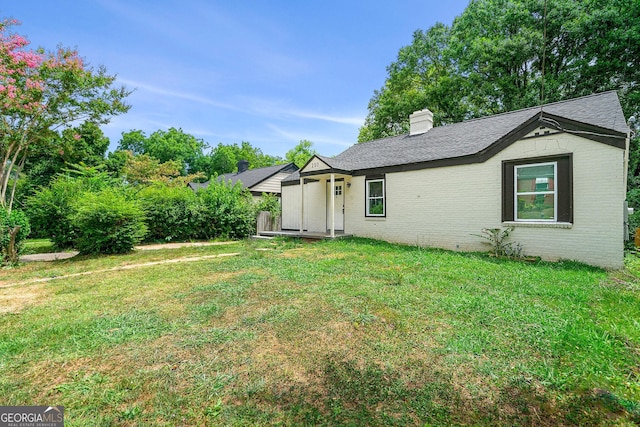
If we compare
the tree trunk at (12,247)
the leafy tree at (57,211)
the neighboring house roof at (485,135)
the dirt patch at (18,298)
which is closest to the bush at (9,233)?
the tree trunk at (12,247)

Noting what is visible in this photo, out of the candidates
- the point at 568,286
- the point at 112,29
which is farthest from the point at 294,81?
the point at 568,286

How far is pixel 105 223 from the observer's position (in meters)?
8.31

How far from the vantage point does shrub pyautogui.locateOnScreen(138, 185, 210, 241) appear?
11.2 metres

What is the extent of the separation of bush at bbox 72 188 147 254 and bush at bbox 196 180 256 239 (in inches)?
144

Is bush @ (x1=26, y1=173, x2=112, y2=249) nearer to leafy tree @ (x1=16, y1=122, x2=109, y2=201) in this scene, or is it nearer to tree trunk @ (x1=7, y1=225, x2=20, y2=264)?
tree trunk @ (x1=7, y1=225, x2=20, y2=264)

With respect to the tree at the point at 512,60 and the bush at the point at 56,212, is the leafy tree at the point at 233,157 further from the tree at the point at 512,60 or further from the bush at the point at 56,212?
the bush at the point at 56,212

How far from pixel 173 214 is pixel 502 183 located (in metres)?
11.5

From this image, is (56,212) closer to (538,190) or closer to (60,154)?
(60,154)

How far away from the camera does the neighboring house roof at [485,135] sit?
669cm

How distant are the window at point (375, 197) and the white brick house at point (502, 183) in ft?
0.13

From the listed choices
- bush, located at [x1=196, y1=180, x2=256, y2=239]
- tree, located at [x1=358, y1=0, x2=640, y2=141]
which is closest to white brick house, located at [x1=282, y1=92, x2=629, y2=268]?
bush, located at [x1=196, y1=180, x2=256, y2=239]

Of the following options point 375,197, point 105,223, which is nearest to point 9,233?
point 105,223

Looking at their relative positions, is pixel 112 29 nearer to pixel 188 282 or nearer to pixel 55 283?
pixel 55 283

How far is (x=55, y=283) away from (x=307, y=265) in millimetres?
4700
